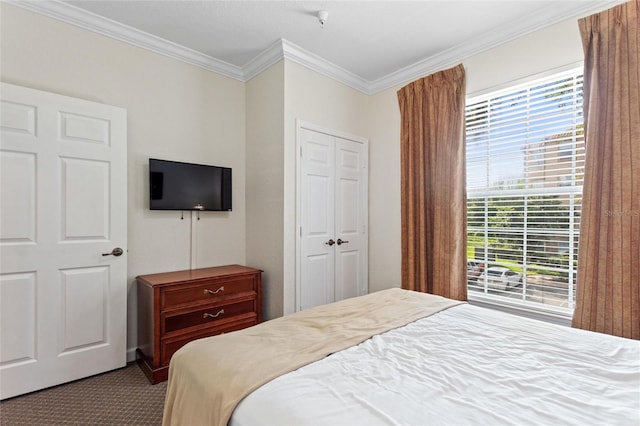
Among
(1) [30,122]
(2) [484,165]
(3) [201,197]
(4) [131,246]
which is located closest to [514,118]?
(2) [484,165]

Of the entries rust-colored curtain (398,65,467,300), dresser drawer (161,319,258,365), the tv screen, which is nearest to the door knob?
the tv screen

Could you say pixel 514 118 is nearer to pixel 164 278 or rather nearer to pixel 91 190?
pixel 164 278

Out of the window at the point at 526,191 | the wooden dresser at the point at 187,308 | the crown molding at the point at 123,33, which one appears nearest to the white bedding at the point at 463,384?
the window at the point at 526,191

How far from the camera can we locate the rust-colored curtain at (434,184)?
288 cm

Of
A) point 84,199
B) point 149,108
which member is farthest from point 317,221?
point 84,199

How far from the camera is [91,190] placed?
239 cm

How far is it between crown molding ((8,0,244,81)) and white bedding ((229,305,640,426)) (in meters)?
3.00

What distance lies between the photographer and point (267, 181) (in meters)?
3.11

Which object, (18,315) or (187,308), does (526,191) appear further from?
(18,315)

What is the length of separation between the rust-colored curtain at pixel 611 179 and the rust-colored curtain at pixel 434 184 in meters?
0.89

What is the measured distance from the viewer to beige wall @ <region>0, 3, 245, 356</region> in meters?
2.29

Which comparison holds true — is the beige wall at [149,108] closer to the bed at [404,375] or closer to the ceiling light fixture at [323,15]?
the ceiling light fixture at [323,15]

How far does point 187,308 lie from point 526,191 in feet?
9.68

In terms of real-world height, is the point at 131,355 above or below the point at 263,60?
below
